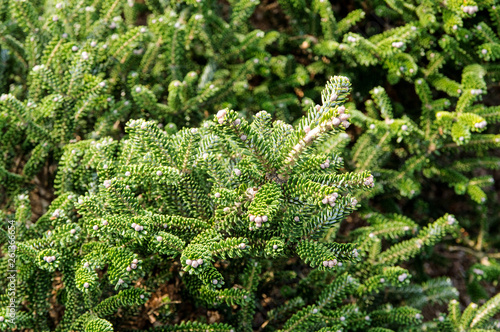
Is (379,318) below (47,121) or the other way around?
below

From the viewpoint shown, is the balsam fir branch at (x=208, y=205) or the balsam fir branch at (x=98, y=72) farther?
the balsam fir branch at (x=98, y=72)

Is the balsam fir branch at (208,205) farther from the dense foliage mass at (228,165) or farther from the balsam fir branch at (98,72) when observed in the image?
the balsam fir branch at (98,72)

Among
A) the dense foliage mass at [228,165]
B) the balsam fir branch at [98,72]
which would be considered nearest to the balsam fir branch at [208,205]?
the dense foliage mass at [228,165]

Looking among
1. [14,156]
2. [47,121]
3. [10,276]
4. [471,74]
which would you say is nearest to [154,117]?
[47,121]

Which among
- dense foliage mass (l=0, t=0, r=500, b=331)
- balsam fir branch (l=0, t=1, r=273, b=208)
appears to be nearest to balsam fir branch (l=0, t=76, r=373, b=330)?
dense foliage mass (l=0, t=0, r=500, b=331)

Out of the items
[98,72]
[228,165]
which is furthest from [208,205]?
[98,72]

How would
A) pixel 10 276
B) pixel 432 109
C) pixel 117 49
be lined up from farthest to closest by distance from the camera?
pixel 432 109 < pixel 117 49 < pixel 10 276

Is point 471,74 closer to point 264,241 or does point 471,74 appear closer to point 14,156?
point 264,241

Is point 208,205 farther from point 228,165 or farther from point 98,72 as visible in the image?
point 98,72

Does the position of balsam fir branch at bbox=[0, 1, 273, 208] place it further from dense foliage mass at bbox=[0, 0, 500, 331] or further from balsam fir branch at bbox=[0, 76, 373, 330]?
balsam fir branch at bbox=[0, 76, 373, 330]
